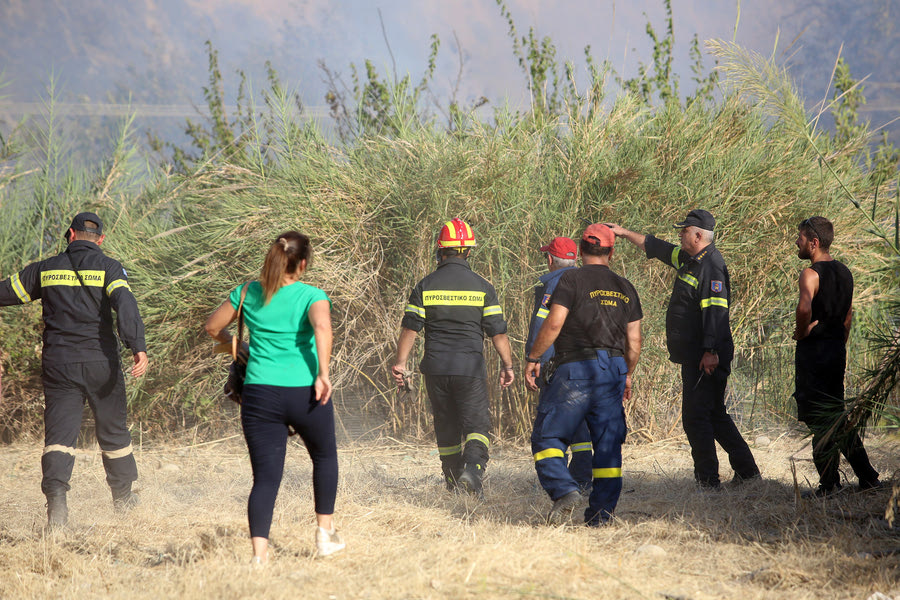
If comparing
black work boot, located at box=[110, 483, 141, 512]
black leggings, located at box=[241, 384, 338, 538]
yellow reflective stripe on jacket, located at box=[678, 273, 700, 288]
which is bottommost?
black work boot, located at box=[110, 483, 141, 512]

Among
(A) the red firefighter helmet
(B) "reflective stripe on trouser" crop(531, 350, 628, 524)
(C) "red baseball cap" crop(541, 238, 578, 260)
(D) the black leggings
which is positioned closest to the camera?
(D) the black leggings

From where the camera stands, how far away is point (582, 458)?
5172 millimetres

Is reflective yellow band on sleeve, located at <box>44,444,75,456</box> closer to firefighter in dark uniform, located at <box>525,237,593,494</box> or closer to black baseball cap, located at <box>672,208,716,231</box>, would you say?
firefighter in dark uniform, located at <box>525,237,593,494</box>

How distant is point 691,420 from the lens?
5.09 meters

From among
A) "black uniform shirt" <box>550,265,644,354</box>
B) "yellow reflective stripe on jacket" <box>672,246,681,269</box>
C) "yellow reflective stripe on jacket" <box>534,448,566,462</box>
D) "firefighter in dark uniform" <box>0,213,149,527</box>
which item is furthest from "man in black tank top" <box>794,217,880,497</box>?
"firefighter in dark uniform" <box>0,213,149,527</box>

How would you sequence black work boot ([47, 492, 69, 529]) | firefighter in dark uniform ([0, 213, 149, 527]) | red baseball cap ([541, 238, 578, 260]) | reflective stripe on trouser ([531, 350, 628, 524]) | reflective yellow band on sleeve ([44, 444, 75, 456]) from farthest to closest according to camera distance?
red baseball cap ([541, 238, 578, 260])
firefighter in dark uniform ([0, 213, 149, 527])
reflective yellow band on sleeve ([44, 444, 75, 456])
black work boot ([47, 492, 69, 529])
reflective stripe on trouser ([531, 350, 628, 524])

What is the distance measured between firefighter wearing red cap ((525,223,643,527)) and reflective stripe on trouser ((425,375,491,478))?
91cm

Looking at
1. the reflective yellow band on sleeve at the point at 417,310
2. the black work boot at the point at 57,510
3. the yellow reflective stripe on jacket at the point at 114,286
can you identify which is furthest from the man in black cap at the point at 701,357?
the black work boot at the point at 57,510

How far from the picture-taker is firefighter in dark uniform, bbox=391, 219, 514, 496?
5102 mm

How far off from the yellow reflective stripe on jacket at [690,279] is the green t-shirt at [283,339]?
107 inches

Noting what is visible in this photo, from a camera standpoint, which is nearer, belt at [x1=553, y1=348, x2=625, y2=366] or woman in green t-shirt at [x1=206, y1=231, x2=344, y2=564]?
woman in green t-shirt at [x1=206, y1=231, x2=344, y2=564]

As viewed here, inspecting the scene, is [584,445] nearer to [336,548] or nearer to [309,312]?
[336,548]

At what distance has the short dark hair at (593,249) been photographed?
4379 mm

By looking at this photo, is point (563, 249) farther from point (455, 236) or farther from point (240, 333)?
point (240, 333)
